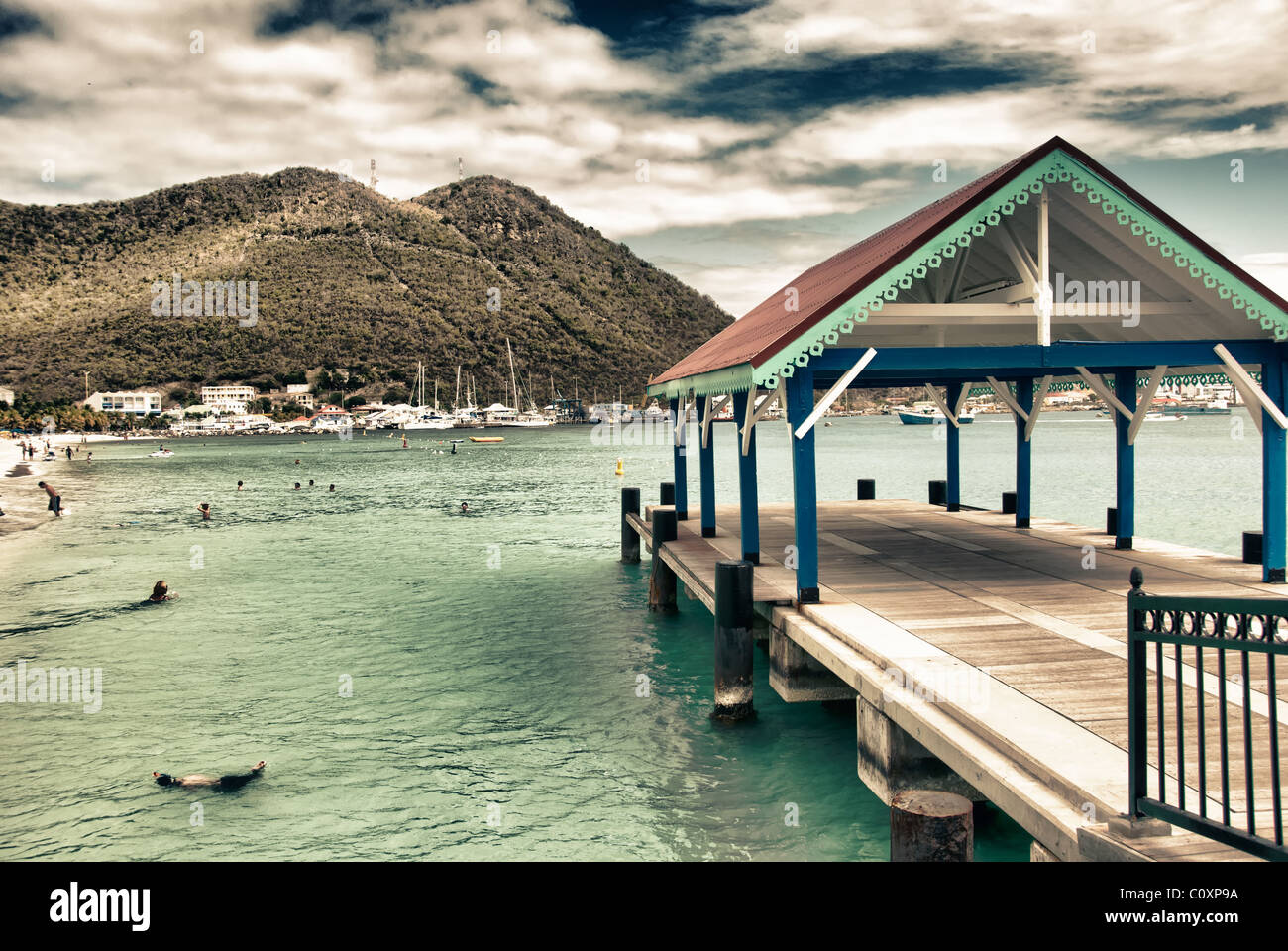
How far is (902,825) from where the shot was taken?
17.8ft

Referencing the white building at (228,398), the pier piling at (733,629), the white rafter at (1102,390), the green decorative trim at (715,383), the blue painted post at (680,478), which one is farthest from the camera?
the white building at (228,398)

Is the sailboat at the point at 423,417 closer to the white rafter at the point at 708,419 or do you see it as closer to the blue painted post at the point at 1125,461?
the white rafter at the point at 708,419

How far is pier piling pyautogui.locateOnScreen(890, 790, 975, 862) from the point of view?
5281mm

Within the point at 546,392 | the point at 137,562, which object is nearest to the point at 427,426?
the point at 546,392

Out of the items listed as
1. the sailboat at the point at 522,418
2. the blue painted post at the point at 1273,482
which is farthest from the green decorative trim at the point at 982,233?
the sailboat at the point at 522,418

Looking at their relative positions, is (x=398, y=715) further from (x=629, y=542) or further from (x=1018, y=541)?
(x=629, y=542)

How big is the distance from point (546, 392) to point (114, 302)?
87.8m

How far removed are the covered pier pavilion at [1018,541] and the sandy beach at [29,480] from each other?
33.8m

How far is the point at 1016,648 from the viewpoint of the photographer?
853 cm

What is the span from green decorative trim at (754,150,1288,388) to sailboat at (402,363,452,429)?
15669cm

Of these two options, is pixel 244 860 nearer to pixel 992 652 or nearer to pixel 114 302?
pixel 992 652

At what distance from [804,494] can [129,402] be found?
571 feet

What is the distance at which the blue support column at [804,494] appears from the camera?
1051 centimetres

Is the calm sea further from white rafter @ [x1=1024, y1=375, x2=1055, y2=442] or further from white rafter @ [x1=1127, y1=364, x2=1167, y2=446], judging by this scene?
white rafter @ [x1=1024, y1=375, x2=1055, y2=442]
